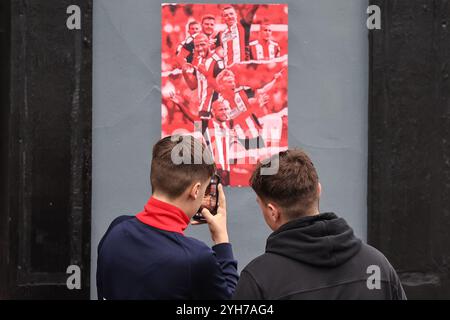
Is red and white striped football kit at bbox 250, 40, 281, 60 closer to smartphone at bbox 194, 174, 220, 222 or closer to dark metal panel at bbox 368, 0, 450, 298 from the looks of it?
dark metal panel at bbox 368, 0, 450, 298

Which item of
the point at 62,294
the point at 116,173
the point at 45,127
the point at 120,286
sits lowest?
the point at 62,294

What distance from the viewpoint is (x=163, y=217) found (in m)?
2.59

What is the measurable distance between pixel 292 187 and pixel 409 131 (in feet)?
7.84

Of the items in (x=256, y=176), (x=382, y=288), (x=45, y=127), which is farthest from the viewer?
(x=45, y=127)

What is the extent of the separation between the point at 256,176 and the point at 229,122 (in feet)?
6.97

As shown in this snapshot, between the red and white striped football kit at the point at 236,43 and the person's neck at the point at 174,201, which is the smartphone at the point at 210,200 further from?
the red and white striped football kit at the point at 236,43

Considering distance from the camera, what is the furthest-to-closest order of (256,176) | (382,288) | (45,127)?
1. (45,127)
2. (256,176)
3. (382,288)

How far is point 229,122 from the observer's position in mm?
4613

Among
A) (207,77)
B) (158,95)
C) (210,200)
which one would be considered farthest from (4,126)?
(210,200)

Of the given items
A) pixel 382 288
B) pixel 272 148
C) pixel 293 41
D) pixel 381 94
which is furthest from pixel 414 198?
pixel 382 288

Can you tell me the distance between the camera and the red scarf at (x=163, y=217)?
2578mm

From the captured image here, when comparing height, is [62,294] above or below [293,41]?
below

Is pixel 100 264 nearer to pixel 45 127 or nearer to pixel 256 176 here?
pixel 256 176

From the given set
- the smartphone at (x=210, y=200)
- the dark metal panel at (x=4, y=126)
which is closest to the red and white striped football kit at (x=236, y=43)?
the dark metal panel at (x=4, y=126)
